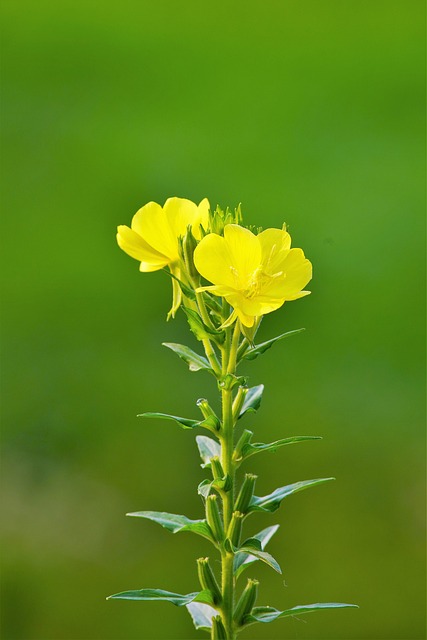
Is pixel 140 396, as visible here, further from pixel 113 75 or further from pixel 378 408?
pixel 113 75

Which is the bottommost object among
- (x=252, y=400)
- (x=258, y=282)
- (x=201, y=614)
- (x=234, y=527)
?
(x=201, y=614)

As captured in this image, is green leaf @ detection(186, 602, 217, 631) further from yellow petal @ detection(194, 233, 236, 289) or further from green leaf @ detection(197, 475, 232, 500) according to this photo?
yellow petal @ detection(194, 233, 236, 289)

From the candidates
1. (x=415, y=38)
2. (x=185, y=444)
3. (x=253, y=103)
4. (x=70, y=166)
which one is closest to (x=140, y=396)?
(x=185, y=444)

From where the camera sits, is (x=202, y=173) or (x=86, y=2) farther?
(x=86, y=2)

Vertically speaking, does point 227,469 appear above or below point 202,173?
below

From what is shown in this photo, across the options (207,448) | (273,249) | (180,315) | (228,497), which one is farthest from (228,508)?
(180,315)

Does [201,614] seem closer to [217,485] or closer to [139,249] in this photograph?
[217,485]
